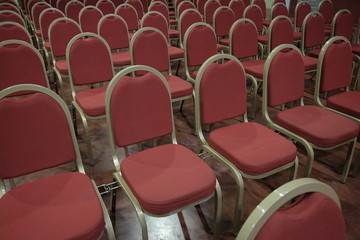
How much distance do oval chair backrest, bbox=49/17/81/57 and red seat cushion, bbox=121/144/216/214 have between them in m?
2.05

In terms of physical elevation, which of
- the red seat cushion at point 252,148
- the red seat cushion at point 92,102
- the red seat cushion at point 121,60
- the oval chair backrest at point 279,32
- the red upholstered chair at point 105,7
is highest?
the red upholstered chair at point 105,7

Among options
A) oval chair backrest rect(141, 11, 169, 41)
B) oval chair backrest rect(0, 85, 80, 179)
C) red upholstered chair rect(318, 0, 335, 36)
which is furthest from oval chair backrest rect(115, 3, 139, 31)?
oval chair backrest rect(0, 85, 80, 179)

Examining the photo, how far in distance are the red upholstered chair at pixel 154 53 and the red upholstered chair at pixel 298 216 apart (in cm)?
178

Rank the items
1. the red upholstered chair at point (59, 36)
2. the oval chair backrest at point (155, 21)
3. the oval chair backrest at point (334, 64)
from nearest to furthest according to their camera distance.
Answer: the oval chair backrest at point (334, 64), the red upholstered chair at point (59, 36), the oval chair backrest at point (155, 21)

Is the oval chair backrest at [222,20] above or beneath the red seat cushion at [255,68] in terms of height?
above

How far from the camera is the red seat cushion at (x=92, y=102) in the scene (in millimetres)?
2134

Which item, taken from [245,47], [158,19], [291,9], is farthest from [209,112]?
[291,9]

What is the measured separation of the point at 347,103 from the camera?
2291 mm

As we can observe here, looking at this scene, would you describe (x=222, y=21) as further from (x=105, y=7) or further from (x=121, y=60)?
(x=105, y=7)

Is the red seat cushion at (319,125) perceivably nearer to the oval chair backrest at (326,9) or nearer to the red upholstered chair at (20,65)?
the red upholstered chair at (20,65)

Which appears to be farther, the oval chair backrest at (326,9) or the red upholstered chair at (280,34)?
the oval chair backrest at (326,9)

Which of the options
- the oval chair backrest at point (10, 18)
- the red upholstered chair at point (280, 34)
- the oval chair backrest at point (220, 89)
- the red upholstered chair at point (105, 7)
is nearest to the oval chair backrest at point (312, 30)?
the red upholstered chair at point (280, 34)

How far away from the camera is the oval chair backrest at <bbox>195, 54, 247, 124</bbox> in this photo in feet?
5.87

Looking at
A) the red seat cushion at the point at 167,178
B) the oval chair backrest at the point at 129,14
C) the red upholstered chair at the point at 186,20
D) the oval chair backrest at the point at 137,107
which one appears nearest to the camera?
the red seat cushion at the point at 167,178
